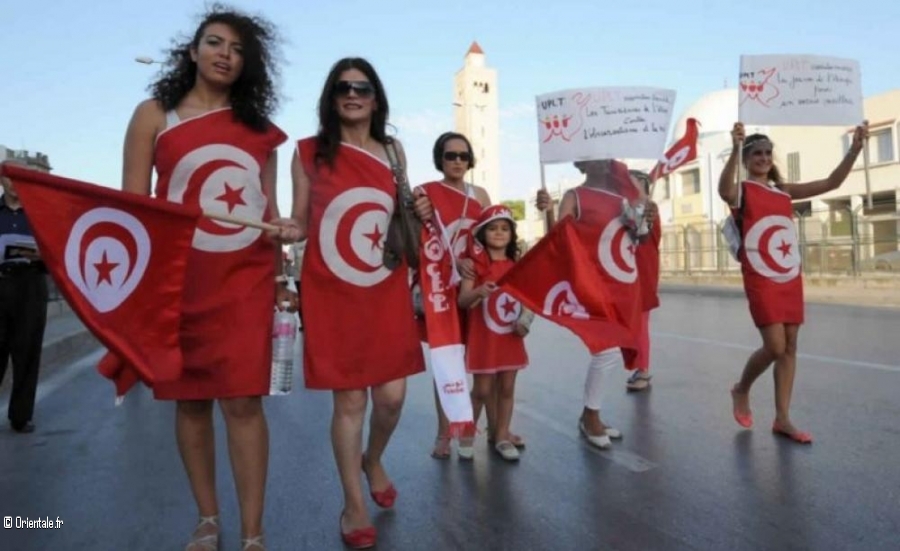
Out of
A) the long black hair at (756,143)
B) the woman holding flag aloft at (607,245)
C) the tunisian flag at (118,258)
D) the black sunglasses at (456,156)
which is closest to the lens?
the tunisian flag at (118,258)

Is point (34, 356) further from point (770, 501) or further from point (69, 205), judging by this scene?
point (770, 501)

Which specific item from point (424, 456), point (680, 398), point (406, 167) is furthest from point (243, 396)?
point (680, 398)

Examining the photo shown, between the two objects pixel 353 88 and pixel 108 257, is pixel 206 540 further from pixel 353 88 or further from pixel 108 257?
pixel 353 88

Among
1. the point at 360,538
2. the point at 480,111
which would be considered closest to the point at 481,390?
the point at 360,538

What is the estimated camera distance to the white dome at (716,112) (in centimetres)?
4750

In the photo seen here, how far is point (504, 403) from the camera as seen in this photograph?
485cm

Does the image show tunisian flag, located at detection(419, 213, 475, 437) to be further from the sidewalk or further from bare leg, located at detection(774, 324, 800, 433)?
the sidewalk

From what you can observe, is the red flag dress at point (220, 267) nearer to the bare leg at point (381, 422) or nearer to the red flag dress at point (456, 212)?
the bare leg at point (381, 422)

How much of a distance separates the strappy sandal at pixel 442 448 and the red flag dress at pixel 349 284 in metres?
1.45

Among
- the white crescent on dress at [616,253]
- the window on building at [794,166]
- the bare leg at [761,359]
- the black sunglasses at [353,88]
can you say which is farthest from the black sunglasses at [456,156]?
the window on building at [794,166]

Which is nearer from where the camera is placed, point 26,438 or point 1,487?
point 1,487

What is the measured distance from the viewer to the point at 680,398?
21.2ft

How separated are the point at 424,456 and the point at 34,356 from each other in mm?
3326

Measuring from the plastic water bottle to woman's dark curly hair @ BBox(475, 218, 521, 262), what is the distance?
1.87 meters
